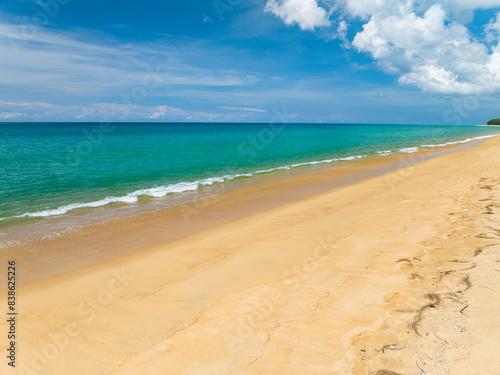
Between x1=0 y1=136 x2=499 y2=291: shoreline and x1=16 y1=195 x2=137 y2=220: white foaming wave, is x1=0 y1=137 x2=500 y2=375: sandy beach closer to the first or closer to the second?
x1=0 y1=136 x2=499 y2=291: shoreline

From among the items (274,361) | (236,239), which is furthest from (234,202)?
(274,361)

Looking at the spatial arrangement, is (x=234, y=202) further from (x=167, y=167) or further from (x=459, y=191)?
(x=167, y=167)

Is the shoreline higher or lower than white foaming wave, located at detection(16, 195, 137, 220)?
lower

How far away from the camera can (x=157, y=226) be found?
10789mm

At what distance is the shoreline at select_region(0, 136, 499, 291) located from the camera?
8.11 meters

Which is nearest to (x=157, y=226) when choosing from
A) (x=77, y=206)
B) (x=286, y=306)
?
(x=77, y=206)

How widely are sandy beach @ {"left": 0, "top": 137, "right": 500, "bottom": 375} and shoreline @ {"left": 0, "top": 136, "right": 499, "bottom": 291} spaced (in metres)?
0.60

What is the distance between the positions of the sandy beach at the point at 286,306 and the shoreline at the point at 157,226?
1.95 ft

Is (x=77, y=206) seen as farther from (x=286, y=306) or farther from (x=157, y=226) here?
(x=286, y=306)

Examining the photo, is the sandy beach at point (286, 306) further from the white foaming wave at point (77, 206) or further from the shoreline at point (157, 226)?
the white foaming wave at point (77, 206)

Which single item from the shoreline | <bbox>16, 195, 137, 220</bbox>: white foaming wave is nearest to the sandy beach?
the shoreline

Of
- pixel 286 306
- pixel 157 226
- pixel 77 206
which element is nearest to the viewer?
pixel 286 306

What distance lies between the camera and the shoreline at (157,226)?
26.6 feet

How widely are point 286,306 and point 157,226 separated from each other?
7.06 meters
